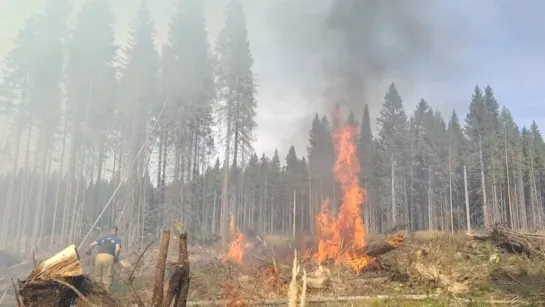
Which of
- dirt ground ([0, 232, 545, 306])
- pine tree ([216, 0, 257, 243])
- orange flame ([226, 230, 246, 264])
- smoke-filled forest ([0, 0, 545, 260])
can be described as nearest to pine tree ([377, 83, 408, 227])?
smoke-filled forest ([0, 0, 545, 260])

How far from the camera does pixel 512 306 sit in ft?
30.3

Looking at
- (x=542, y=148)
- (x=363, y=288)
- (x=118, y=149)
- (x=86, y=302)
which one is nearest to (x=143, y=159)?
(x=118, y=149)

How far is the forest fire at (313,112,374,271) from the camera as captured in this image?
13781 millimetres

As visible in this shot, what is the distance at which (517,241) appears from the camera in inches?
565

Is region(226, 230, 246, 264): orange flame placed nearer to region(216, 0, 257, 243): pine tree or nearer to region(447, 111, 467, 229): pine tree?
region(216, 0, 257, 243): pine tree

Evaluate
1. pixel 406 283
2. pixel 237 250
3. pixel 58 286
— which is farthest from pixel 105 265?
pixel 406 283

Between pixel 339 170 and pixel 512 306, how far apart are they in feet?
38.1

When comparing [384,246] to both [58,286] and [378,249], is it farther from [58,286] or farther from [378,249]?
[58,286]

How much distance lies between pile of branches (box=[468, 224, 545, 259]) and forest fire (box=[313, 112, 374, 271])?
4709mm

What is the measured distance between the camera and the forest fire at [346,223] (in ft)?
45.2

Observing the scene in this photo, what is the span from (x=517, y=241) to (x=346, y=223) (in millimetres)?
6391

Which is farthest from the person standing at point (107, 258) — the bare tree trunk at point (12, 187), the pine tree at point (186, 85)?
the bare tree trunk at point (12, 187)

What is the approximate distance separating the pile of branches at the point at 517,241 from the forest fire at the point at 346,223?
4709 mm

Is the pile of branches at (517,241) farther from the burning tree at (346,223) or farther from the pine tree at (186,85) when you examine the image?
the pine tree at (186,85)
